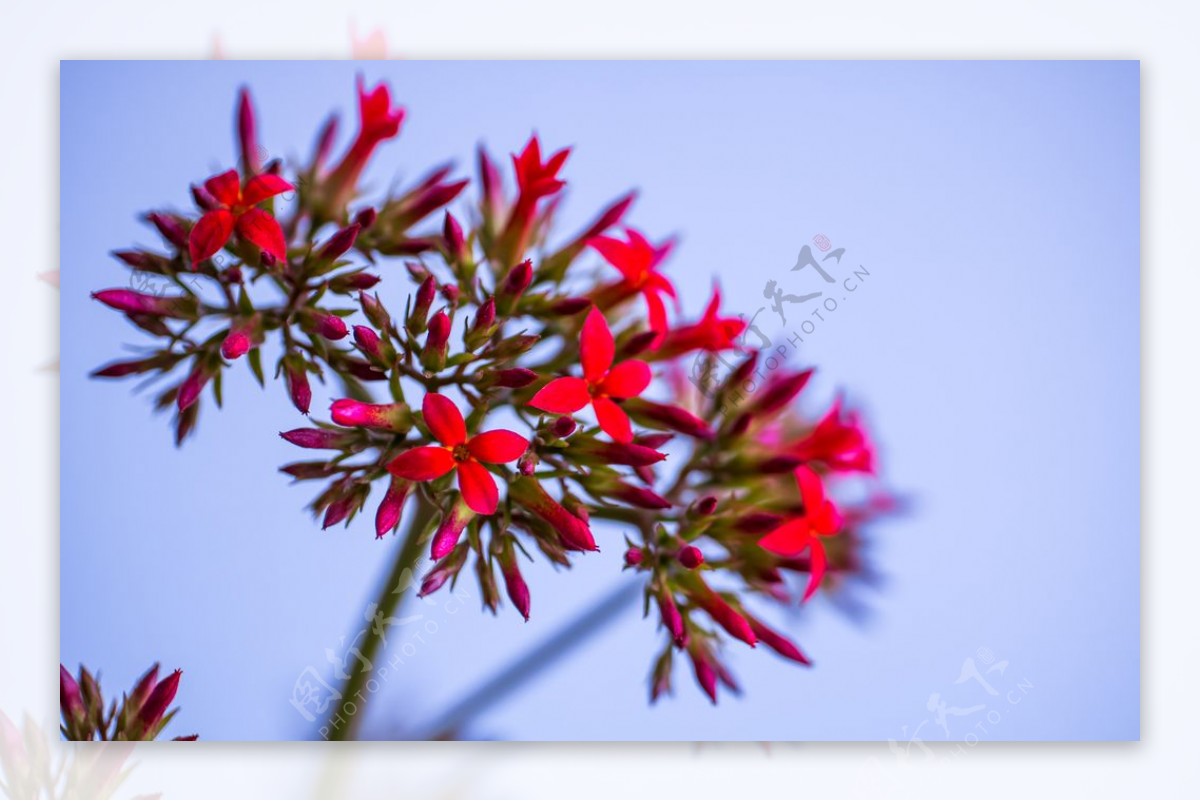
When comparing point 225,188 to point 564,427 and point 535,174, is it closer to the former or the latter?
point 535,174

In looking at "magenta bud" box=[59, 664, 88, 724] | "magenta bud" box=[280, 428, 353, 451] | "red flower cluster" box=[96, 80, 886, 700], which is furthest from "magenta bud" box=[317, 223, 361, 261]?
"magenta bud" box=[59, 664, 88, 724]

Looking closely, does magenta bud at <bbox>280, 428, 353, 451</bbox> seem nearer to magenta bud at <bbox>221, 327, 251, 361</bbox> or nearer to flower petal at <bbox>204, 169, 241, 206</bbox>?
magenta bud at <bbox>221, 327, 251, 361</bbox>

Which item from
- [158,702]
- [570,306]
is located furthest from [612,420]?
[158,702]

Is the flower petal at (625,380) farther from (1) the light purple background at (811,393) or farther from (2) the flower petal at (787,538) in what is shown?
(1) the light purple background at (811,393)

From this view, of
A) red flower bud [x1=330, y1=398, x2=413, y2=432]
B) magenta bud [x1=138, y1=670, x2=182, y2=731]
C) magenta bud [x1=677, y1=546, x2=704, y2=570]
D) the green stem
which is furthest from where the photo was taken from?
magenta bud [x1=138, y1=670, x2=182, y2=731]
